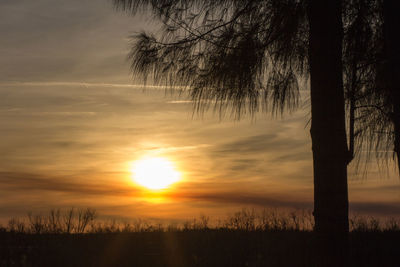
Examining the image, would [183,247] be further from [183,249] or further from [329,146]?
[329,146]

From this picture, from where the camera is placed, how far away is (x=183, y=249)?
7055 millimetres

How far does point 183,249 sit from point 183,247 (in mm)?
137

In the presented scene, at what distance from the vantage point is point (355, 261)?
22.3 ft

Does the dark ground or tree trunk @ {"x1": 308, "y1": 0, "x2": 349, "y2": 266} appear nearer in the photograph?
tree trunk @ {"x1": 308, "y1": 0, "x2": 349, "y2": 266}

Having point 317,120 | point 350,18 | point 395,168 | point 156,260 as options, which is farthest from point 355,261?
point 350,18

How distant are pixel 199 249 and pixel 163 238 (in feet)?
3.48

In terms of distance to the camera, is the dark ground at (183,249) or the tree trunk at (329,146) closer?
the tree trunk at (329,146)

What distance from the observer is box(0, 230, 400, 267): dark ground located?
6266 mm

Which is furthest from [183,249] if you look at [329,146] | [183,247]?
[329,146]

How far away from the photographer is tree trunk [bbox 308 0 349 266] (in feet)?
18.7

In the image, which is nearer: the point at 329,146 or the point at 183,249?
the point at 329,146

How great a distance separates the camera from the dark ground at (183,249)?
6.27 metres

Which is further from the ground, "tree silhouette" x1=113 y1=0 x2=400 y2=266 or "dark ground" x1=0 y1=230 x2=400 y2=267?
"tree silhouette" x1=113 y1=0 x2=400 y2=266

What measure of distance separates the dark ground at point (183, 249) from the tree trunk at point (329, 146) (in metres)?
0.70
